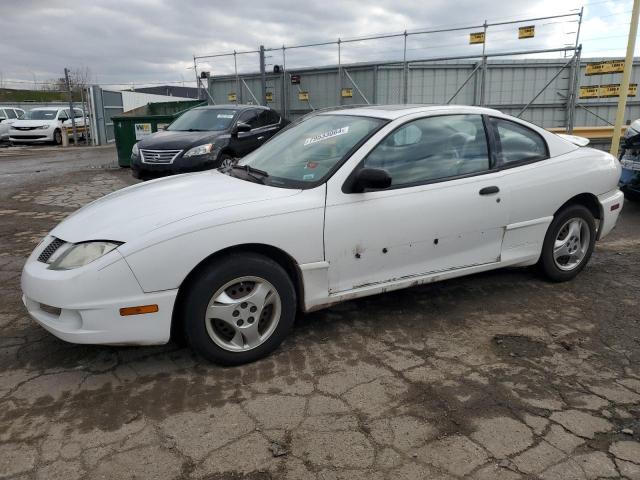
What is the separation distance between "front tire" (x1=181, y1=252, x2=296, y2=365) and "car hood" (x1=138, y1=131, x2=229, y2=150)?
21.0 ft

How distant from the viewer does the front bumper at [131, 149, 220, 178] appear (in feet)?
28.8

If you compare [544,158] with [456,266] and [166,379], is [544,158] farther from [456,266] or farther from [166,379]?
[166,379]

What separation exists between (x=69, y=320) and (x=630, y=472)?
2.93 metres

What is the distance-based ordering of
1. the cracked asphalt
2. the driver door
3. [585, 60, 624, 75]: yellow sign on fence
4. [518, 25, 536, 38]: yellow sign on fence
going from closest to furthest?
the cracked asphalt < the driver door < [585, 60, 624, 75]: yellow sign on fence < [518, 25, 536, 38]: yellow sign on fence

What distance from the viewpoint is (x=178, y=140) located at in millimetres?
9094

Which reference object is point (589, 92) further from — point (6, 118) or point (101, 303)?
point (6, 118)

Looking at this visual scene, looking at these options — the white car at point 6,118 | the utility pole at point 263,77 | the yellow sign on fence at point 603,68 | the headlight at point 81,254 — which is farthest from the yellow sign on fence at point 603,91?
the white car at point 6,118

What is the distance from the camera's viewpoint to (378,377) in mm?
3049

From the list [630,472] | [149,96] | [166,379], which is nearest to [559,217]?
[630,472]

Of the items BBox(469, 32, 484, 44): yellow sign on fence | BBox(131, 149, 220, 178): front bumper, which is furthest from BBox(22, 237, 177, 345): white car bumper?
BBox(469, 32, 484, 44): yellow sign on fence

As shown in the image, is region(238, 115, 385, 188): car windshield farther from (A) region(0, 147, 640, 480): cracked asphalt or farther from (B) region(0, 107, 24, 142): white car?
(B) region(0, 107, 24, 142): white car

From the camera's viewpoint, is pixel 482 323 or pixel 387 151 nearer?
pixel 387 151

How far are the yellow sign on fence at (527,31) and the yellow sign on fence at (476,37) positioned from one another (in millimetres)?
809

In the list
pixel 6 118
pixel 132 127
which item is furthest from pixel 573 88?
pixel 6 118
